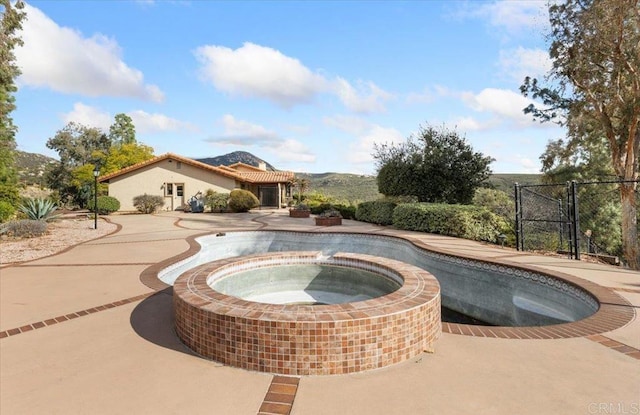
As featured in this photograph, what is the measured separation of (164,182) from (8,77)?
39.5 feet

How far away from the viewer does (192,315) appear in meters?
3.57

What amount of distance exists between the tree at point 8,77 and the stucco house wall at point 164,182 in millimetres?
9807

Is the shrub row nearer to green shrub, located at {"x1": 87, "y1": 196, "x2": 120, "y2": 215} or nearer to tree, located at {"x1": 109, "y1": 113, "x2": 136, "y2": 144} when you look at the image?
green shrub, located at {"x1": 87, "y1": 196, "x2": 120, "y2": 215}

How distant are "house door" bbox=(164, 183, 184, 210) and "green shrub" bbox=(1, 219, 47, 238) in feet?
47.1

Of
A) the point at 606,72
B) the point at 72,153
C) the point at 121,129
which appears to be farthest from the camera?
the point at 121,129

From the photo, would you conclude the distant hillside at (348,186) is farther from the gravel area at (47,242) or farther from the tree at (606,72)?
the gravel area at (47,242)

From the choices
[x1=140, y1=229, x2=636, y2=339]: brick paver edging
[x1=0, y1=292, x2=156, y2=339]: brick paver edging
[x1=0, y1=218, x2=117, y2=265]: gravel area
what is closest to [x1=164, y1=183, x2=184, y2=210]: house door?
[x1=0, y1=218, x2=117, y2=265]: gravel area

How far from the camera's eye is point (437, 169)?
54.3ft

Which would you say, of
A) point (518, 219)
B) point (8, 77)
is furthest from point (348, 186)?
point (518, 219)

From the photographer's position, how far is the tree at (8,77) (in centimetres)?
1495

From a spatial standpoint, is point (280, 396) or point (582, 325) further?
point (582, 325)

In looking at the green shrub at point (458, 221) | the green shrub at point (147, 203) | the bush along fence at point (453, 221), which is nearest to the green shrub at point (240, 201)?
the green shrub at point (147, 203)

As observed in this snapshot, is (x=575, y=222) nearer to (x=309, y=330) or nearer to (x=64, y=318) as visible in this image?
(x=309, y=330)

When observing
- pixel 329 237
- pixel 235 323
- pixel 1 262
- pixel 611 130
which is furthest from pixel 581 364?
pixel 611 130
